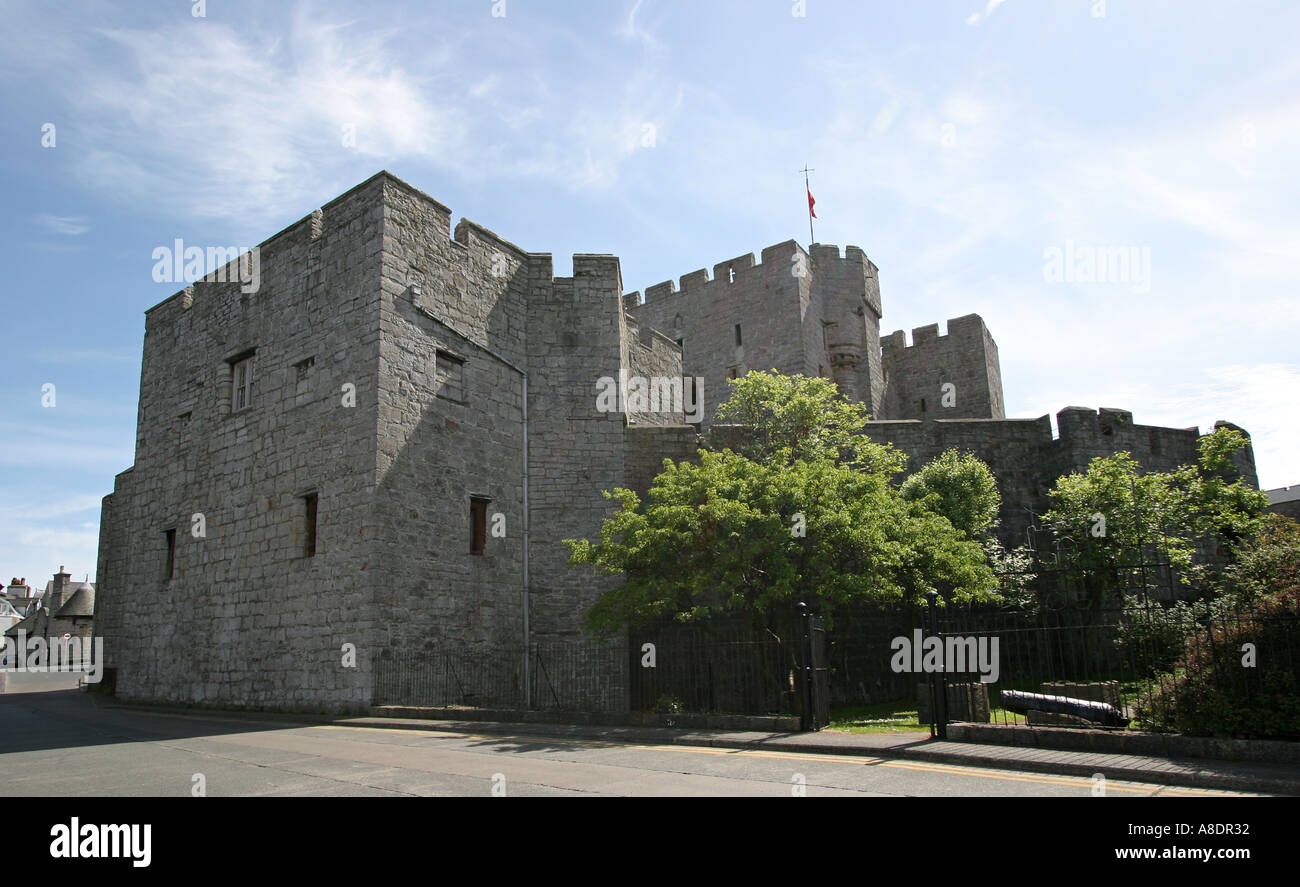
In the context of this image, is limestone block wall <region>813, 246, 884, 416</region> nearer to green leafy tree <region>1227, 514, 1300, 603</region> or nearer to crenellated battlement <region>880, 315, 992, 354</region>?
crenellated battlement <region>880, 315, 992, 354</region>

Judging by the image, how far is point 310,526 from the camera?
18.0 meters

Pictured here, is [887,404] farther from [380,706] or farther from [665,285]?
[380,706]

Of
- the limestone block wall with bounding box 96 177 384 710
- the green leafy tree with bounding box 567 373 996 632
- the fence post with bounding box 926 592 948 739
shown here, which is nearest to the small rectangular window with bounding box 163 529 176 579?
the limestone block wall with bounding box 96 177 384 710

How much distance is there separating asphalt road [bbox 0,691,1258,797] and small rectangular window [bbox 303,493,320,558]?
5.56 metres

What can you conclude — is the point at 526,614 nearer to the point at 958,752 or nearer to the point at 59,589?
the point at 958,752

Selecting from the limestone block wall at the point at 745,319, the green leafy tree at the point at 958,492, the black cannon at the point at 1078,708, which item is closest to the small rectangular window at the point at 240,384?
the green leafy tree at the point at 958,492

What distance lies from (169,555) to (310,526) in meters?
7.12

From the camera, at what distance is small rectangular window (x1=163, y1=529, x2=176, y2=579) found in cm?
2203

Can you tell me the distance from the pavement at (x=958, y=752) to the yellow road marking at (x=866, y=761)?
15 cm

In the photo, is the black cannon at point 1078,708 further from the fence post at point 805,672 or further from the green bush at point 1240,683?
the fence post at point 805,672

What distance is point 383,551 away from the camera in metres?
16.2

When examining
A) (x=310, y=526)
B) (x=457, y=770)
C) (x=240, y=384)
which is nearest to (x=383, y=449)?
(x=310, y=526)

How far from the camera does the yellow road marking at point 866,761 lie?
664 cm
